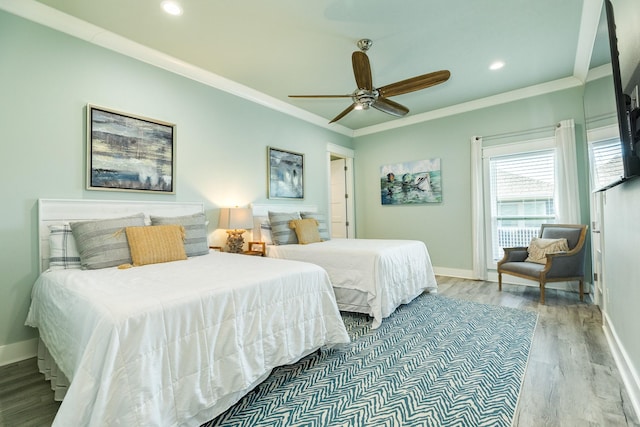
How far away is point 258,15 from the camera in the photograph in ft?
8.41

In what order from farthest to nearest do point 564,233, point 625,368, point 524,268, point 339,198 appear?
point 339,198
point 564,233
point 524,268
point 625,368

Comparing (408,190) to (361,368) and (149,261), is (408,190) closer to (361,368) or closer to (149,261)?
(361,368)

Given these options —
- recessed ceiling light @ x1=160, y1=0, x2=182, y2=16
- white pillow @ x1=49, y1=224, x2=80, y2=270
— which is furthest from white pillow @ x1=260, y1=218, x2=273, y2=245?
recessed ceiling light @ x1=160, y1=0, x2=182, y2=16

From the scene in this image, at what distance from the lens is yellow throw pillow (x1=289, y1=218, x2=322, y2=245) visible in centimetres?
377

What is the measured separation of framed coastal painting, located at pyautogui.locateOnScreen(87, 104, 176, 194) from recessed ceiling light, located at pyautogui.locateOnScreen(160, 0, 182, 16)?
1.04m

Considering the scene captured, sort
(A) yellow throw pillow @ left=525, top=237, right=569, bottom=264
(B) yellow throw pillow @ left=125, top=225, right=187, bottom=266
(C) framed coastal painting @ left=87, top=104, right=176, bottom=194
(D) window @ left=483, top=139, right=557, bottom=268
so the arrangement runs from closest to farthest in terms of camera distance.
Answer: (B) yellow throw pillow @ left=125, top=225, right=187, bottom=266 → (C) framed coastal painting @ left=87, top=104, right=176, bottom=194 → (A) yellow throw pillow @ left=525, top=237, right=569, bottom=264 → (D) window @ left=483, top=139, right=557, bottom=268

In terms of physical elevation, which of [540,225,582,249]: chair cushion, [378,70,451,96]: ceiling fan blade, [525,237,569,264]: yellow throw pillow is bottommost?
[525,237,569,264]: yellow throw pillow

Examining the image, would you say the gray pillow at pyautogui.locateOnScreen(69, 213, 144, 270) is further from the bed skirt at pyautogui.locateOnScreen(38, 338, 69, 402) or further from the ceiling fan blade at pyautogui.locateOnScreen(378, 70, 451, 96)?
the ceiling fan blade at pyautogui.locateOnScreen(378, 70, 451, 96)

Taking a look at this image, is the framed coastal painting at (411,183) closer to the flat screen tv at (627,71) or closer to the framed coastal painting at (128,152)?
the flat screen tv at (627,71)

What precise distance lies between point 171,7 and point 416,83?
2218 millimetres

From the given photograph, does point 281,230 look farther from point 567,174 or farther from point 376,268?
point 567,174

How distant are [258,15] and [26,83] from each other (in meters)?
1.95

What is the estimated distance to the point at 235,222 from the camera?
3.48m

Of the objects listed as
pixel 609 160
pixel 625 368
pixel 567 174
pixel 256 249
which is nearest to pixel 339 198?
pixel 256 249
